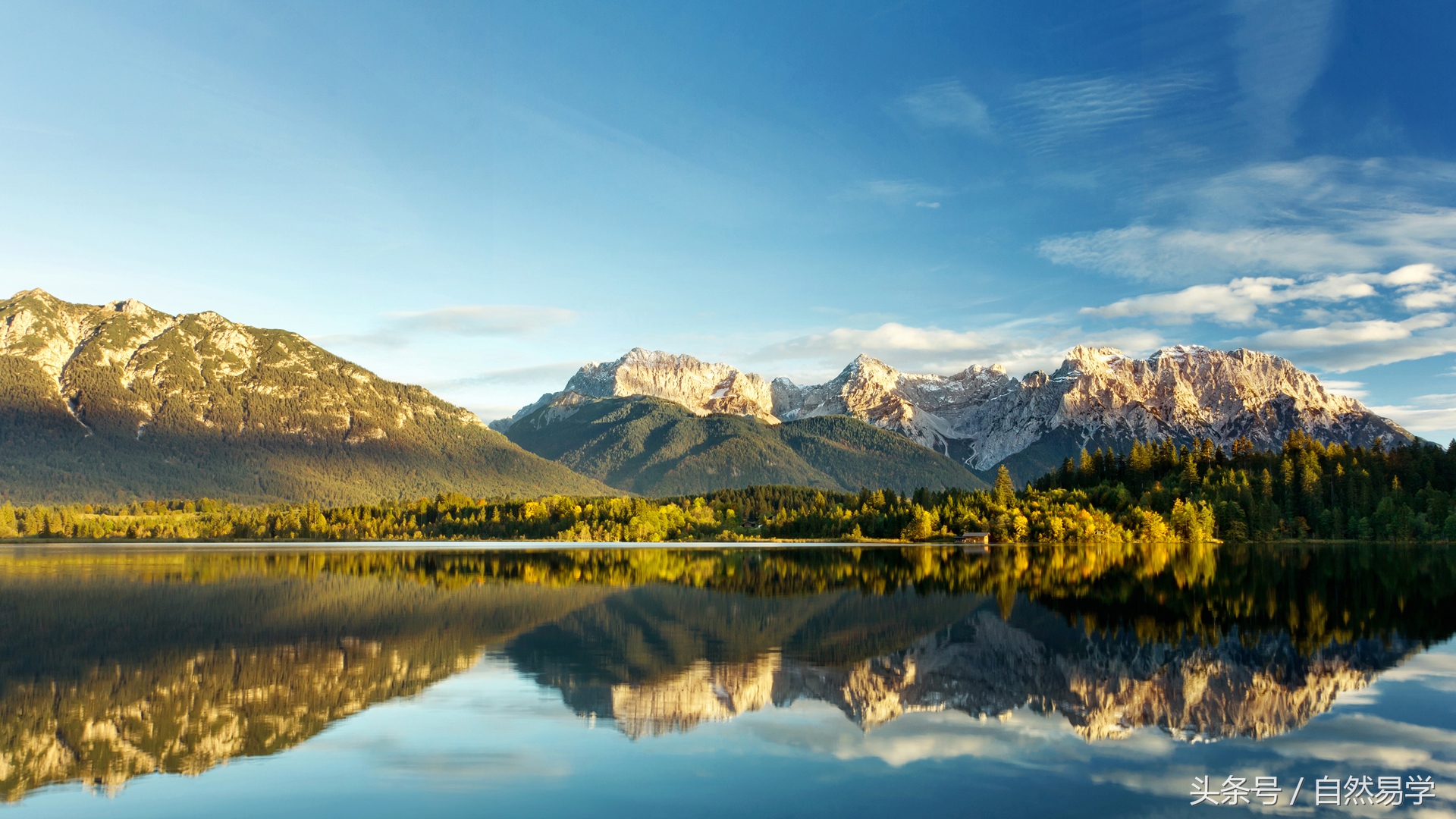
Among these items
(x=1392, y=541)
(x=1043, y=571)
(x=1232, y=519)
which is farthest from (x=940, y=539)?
Answer: (x=1043, y=571)

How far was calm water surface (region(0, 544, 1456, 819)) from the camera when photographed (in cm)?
2086

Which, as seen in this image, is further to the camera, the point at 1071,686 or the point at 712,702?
the point at 1071,686

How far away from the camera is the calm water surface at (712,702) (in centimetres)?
2086

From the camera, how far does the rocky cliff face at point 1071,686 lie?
2758 cm

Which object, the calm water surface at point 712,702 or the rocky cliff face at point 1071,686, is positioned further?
the rocky cliff face at point 1071,686

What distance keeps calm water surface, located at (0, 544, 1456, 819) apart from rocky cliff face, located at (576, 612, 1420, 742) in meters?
0.17

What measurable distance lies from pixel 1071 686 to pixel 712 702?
1269cm

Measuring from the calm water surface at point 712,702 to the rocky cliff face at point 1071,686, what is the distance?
17 centimetres

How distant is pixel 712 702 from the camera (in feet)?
97.9

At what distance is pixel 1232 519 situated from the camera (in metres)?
170

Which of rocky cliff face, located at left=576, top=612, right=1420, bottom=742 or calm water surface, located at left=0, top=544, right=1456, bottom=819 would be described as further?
rocky cliff face, located at left=576, top=612, right=1420, bottom=742

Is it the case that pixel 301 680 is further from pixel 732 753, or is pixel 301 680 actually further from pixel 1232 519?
pixel 1232 519

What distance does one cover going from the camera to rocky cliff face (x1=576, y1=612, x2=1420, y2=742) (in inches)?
1086

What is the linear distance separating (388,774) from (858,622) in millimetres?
32357
